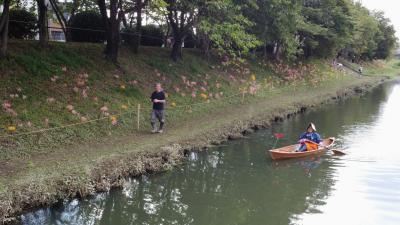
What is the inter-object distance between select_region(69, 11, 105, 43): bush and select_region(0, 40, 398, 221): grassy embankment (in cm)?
256

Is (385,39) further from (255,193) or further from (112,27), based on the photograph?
Result: (255,193)

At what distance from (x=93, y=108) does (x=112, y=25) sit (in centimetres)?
619

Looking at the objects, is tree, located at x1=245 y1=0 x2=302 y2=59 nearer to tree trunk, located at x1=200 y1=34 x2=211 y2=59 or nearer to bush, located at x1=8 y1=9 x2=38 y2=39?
tree trunk, located at x1=200 y1=34 x2=211 y2=59

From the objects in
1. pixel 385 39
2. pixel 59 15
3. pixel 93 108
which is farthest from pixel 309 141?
pixel 385 39

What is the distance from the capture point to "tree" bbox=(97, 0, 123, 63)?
23853 mm

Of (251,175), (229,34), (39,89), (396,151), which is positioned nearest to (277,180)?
(251,175)

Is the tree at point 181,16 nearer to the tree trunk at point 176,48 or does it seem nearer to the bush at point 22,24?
the tree trunk at point 176,48

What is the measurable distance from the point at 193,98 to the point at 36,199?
15.0m

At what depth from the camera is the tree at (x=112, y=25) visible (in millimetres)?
23853

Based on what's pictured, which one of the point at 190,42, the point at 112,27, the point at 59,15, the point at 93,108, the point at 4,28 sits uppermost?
the point at 59,15

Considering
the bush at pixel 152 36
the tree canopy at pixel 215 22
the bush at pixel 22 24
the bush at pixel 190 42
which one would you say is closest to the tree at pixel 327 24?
the tree canopy at pixel 215 22

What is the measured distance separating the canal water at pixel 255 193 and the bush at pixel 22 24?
12.8 m

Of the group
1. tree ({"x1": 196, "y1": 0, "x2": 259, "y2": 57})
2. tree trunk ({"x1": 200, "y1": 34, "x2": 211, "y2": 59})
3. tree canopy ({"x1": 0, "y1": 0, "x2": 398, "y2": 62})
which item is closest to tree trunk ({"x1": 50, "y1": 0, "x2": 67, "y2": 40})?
tree canopy ({"x1": 0, "y1": 0, "x2": 398, "y2": 62})

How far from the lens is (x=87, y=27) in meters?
28.7
